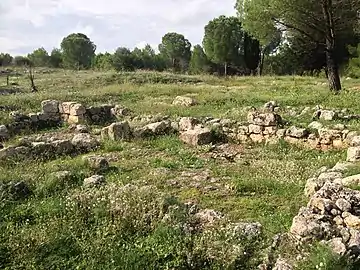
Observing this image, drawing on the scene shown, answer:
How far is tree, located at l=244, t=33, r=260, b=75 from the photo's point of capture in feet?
158

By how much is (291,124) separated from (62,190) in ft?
22.5

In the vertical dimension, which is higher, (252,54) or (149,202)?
(252,54)

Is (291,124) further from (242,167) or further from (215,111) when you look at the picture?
(215,111)

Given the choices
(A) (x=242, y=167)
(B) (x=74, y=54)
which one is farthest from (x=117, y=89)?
(B) (x=74, y=54)

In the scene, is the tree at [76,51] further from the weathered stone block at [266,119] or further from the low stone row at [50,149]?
the weathered stone block at [266,119]

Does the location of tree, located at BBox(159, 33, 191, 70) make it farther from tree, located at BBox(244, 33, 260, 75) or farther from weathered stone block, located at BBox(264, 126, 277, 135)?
weathered stone block, located at BBox(264, 126, 277, 135)

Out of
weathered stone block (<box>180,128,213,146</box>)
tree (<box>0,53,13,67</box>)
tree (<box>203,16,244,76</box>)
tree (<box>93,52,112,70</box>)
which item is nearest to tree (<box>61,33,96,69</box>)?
tree (<box>93,52,112,70</box>)

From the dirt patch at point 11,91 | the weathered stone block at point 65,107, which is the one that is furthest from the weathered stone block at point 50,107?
the dirt patch at point 11,91

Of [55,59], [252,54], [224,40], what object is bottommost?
[55,59]

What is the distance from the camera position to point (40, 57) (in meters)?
71.6

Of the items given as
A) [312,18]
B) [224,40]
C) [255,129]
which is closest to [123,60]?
[224,40]

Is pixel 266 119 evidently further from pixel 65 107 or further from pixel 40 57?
pixel 40 57

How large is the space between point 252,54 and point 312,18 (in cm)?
2572

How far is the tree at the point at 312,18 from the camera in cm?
2189
